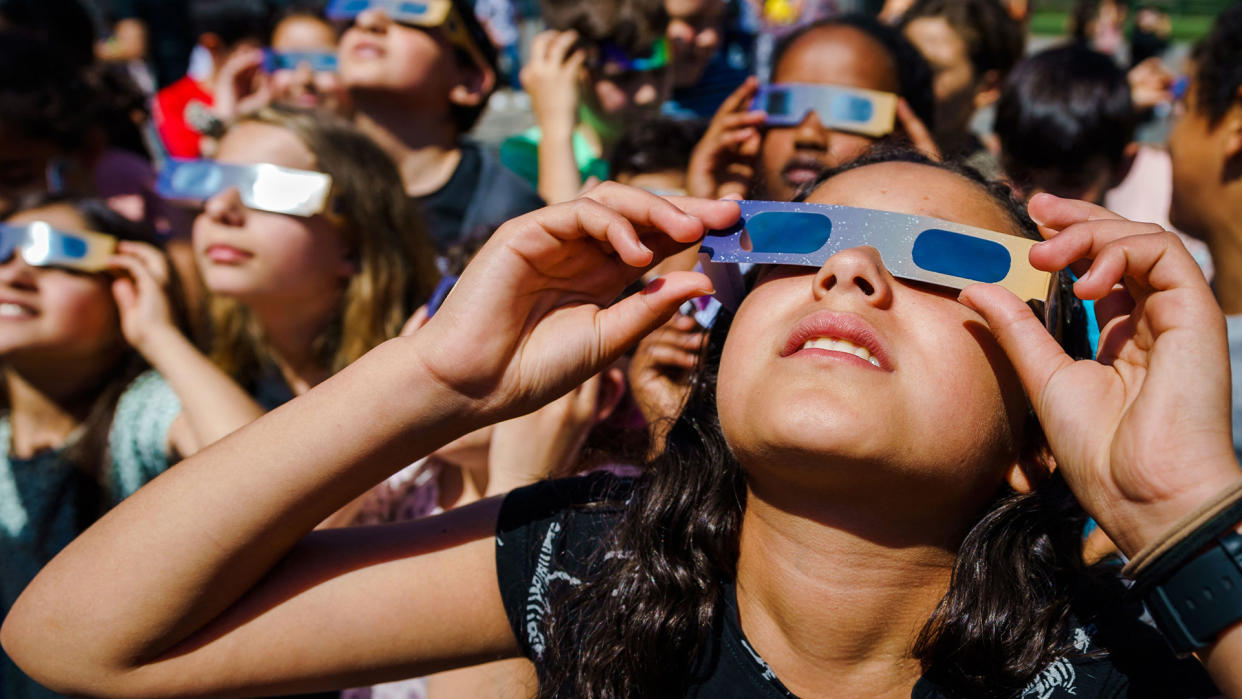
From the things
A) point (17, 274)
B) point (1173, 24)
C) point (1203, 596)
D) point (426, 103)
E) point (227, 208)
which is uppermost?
point (1203, 596)

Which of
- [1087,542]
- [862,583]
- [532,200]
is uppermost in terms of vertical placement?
[862,583]

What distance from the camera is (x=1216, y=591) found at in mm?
1196

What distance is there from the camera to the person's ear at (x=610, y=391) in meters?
2.61

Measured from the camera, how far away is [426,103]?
4121mm

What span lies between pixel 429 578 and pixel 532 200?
7.68 feet

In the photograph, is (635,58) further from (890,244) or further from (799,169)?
(890,244)

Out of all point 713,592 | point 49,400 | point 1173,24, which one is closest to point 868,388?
point 713,592

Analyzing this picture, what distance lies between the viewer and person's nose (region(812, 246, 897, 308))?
60.5 inches

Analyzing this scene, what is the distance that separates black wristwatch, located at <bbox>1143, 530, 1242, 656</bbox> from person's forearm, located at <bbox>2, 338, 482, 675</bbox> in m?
1.07

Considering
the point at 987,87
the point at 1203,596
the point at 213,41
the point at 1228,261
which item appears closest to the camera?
the point at 1203,596

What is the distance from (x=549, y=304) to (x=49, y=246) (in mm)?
1989

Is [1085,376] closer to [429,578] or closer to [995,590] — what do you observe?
[995,590]

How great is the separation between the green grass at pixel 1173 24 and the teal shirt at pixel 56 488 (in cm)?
2241

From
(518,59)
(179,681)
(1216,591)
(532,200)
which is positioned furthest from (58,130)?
(518,59)
